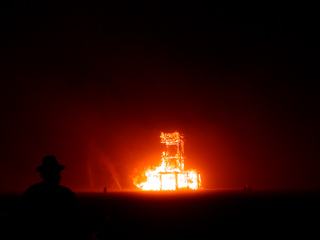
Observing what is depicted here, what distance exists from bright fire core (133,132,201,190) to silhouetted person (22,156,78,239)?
118 ft

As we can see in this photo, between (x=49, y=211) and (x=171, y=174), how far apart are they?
3678 centimetres

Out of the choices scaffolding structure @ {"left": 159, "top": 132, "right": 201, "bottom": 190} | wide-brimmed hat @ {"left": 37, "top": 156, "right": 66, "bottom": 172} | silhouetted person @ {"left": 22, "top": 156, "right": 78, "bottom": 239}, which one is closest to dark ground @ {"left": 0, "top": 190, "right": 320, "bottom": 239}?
silhouetted person @ {"left": 22, "top": 156, "right": 78, "bottom": 239}

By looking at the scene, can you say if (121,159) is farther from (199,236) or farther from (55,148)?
(199,236)

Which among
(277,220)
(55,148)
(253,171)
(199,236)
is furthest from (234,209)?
(55,148)

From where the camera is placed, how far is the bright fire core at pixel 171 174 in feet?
135

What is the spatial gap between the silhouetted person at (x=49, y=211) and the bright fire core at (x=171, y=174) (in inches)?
1420

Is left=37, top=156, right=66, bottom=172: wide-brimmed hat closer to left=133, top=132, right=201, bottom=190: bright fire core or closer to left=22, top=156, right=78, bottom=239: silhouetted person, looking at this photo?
left=22, top=156, right=78, bottom=239: silhouetted person

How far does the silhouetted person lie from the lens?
446 centimetres

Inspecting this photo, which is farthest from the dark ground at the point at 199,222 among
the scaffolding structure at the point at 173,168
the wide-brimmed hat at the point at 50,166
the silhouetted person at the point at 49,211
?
the scaffolding structure at the point at 173,168

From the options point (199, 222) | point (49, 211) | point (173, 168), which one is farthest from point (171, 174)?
point (49, 211)

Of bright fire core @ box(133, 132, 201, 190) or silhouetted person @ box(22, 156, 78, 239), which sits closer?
silhouetted person @ box(22, 156, 78, 239)

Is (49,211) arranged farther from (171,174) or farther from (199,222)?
(171,174)

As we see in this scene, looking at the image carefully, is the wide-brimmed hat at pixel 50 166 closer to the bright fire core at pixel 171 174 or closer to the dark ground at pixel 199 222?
the dark ground at pixel 199 222

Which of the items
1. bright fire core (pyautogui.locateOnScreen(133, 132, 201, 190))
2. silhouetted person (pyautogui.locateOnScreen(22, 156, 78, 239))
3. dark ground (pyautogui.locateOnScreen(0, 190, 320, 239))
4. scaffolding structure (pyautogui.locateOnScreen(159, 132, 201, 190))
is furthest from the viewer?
bright fire core (pyautogui.locateOnScreen(133, 132, 201, 190))
